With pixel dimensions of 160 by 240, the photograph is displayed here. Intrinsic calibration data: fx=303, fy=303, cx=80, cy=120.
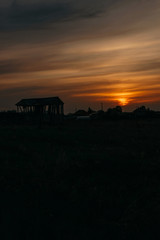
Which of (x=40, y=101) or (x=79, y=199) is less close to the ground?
(x=40, y=101)

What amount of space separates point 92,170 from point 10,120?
130 feet

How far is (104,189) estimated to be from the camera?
28.7 feet

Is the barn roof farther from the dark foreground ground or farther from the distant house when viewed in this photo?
the dark foreground ground

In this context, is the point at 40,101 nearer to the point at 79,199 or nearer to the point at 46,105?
the point at 46,105

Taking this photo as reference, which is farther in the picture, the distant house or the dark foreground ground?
the distant house

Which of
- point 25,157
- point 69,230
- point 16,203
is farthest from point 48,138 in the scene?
point 69,230

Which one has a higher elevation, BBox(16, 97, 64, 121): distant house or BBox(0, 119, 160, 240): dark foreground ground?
BBox(16, 97, 64, 121): distant house

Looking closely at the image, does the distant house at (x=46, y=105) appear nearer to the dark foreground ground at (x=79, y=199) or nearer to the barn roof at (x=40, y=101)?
the barn roof at (x=40, y=101)

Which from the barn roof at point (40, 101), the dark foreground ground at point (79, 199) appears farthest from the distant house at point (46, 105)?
the dark foreground ground at point (79, 199)

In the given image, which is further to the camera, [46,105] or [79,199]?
[46,105]

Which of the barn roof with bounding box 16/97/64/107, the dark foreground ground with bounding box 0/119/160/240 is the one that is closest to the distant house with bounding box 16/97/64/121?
the barn roof with bounding box 16/97/64/107

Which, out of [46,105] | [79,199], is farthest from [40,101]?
[79,199]

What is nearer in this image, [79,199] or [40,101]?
[79,199]

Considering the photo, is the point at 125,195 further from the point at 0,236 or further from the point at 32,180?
the point at 0,236
